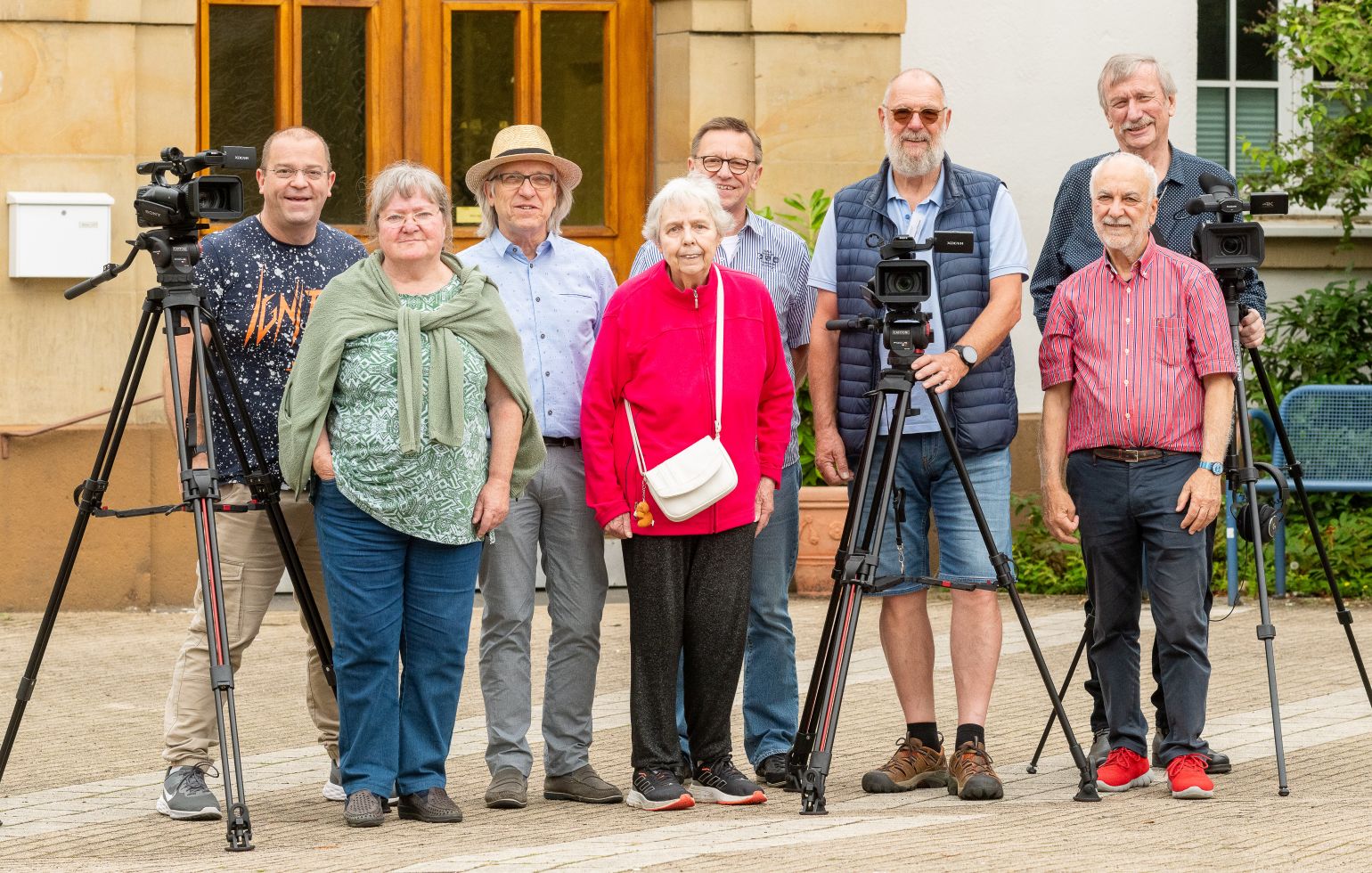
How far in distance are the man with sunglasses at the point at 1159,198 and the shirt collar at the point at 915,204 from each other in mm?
573

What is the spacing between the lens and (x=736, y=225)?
22.1 feet

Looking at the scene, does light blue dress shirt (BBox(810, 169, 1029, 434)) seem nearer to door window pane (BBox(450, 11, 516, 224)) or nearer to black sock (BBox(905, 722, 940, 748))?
black sock (BBox(905, 722, 940, 748))

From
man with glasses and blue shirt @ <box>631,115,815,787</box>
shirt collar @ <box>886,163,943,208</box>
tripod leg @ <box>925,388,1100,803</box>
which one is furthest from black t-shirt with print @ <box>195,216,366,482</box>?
tripod leg @ <box>925,388,1100,803</box>

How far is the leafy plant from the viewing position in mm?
10320

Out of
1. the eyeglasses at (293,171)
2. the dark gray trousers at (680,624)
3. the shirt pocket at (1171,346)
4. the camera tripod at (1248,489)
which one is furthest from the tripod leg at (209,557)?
the shirt pocket at (1171,346)

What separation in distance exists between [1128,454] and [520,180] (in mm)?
2133

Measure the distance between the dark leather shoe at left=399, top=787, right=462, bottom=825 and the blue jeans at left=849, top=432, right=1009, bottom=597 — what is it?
1.53 meters

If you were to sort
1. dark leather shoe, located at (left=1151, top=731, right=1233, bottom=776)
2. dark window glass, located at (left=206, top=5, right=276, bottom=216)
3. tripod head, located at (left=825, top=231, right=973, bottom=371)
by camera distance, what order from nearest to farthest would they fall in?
tripod head, located at (left=825, top=231, right=973, bottom=371) < dark leather shoe, located at (left=1151, top=731, right=1233, bottom=776) < dark window glass, located at (left=206, top=5, right=276, bottom=216)

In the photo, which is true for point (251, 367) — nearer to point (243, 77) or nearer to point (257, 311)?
point (257, 311)

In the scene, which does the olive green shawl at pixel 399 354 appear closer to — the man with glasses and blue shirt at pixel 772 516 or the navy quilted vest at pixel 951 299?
the man with glasses and blue shirt at pixel 772 516

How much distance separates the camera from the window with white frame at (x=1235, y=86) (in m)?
11.6

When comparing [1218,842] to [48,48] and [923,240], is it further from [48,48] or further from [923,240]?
[48,48]

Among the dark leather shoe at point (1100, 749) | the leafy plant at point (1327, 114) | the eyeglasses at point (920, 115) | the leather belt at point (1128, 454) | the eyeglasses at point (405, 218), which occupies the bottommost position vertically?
the dark leather shoe at point (1100, 749)

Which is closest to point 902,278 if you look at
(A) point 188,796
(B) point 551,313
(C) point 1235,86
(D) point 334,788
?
(B) point 551,313
